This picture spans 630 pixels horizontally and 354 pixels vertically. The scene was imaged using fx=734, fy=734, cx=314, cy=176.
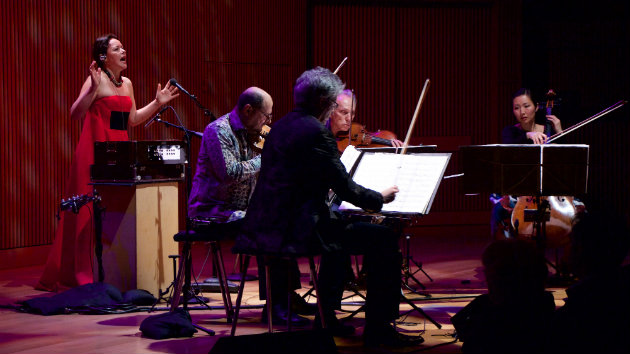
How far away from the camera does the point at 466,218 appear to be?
8859mm

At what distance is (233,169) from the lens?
4.27 metres

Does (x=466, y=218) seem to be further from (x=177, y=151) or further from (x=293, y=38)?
(x=177, y=151)

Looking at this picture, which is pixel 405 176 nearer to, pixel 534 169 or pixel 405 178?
pixel 405 178

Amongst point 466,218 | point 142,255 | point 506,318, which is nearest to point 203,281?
point 142,255

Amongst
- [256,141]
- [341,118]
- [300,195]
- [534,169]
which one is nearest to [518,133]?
[534,169]

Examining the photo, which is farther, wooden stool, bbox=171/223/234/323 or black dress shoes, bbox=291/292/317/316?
black dress shoes, bbox=291/292/317/316

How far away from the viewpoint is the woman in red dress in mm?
5227

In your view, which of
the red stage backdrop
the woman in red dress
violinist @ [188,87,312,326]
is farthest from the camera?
the red stage backdrop

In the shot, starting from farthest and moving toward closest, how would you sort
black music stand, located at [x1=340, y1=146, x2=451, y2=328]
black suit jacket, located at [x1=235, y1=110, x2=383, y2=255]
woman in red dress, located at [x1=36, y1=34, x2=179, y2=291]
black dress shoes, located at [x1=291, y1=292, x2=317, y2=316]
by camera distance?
woman in red dress, located at [x1=36, y1=34, x2=179, y2=291] < black dress shoes, located at [x1=291, y1=292, x2=317, y2=316] < black music stand, located at [x1=340, y1=146, x2=451, y2=328] < black suit jacket, located at [x1=235, y1=110, x2=383, y2=255]

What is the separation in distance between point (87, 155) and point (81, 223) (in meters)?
0.49

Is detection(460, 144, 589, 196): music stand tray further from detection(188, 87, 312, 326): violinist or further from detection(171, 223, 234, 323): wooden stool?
detection(171, 223, 234, 323): wooden stool

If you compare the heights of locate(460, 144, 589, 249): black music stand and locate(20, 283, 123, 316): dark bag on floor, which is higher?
locate(460, 144, 589, 249): black music stand

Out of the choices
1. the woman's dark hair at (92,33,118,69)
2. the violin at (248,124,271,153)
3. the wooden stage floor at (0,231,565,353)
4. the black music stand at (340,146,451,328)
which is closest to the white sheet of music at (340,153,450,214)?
the black music stand at (340,146,451,328)

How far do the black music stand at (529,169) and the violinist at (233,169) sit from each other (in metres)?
1.45
